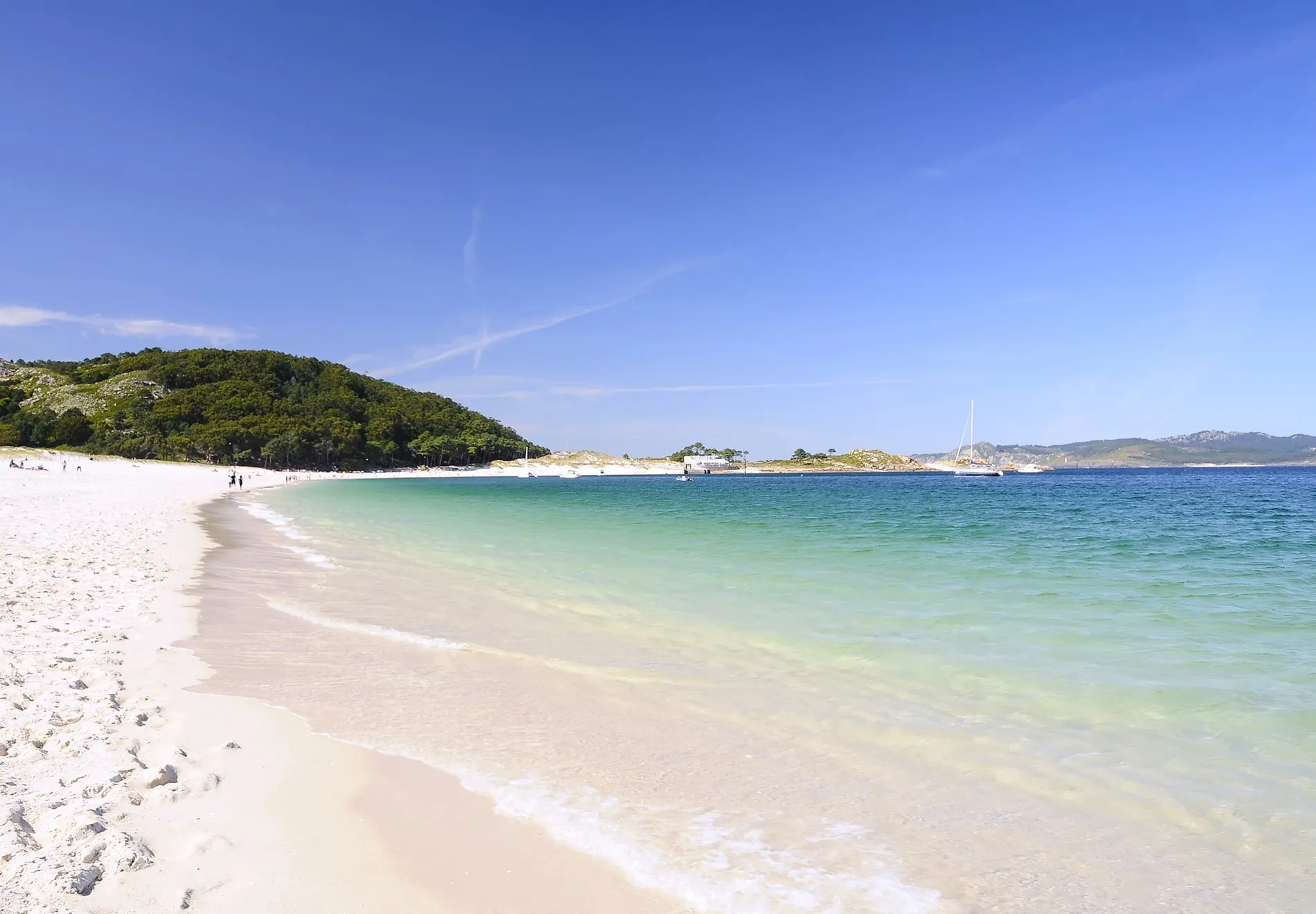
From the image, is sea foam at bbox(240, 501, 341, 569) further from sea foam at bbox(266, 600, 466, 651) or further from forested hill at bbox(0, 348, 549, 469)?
forested hill at bbox(0, 348, 549, 469)

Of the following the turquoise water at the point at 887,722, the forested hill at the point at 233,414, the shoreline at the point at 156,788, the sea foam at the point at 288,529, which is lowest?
the turquoise water at the point at 887,722

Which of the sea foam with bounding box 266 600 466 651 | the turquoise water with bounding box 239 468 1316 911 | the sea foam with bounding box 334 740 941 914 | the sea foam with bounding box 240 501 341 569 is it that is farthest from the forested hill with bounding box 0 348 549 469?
the sea foam with bounding box 334 740 941 914

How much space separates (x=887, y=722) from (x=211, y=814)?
507 cm

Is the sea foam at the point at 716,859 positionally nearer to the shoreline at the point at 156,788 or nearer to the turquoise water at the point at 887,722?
the turquoise water at the point at 887,722

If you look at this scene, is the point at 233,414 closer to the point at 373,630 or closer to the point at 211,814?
the point at 373,630

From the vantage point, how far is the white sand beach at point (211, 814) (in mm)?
3264

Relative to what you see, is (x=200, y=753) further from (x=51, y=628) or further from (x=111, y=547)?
(x=111, y=547)

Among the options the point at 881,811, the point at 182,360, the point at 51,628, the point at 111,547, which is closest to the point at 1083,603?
the point at 881,811

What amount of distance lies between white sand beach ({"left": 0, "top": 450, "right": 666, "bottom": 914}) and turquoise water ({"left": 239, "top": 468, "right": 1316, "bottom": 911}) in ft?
1.43

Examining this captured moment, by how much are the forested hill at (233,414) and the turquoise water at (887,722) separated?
367 feet

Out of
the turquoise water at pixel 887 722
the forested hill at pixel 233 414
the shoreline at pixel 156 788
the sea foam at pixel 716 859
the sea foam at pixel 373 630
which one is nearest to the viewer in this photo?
the shoreline at pixel 156 788

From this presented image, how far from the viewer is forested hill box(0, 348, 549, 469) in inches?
4136

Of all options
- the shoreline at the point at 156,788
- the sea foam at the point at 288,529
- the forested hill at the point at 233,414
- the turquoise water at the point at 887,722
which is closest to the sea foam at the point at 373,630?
the turquoise water at the point at 887,722

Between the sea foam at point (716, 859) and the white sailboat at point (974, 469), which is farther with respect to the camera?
the white sailboat at point (974, 469)
